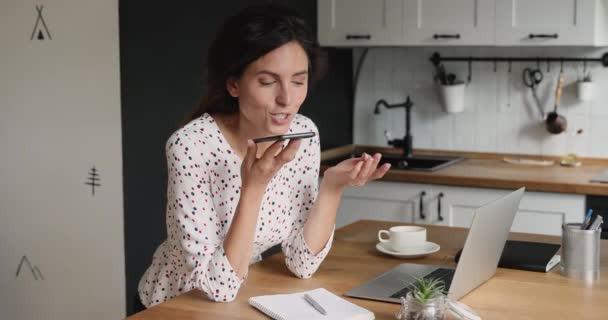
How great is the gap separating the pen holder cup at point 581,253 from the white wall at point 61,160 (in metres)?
1.76

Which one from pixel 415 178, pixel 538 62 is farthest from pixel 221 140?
pixel 538 62

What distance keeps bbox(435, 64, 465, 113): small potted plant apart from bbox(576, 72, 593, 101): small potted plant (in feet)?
1.95

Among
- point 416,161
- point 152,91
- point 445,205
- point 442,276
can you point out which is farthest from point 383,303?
point 416,161

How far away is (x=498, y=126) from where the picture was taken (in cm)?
452

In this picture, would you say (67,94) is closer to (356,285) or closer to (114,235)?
(114,235)

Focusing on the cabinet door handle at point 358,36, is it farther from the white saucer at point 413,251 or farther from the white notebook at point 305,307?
the white notebook at point 305,307

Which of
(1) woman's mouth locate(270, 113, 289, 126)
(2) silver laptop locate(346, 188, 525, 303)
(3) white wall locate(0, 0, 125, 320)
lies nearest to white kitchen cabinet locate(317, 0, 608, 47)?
(3) white wall locate(0, 0, 125, 320)

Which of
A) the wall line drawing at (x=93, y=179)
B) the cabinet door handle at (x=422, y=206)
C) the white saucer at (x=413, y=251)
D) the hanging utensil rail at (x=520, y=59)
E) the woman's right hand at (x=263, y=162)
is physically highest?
the hanging utensil rail at (x=520, y=59)

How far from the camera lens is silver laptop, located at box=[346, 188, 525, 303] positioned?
6.15 ft

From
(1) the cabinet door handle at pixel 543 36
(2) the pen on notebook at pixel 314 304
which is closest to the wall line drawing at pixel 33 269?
(2) the pen on notebook at pixel 314 304

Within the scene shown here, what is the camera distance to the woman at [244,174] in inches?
78.2

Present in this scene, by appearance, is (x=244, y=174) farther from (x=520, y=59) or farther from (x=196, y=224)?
(x=520, y=59)

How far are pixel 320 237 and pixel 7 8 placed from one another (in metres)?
1.79

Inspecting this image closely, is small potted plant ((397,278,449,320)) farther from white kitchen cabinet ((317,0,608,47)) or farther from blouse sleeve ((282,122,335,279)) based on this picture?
white kitchen cabinet ((317,0,608,47))
